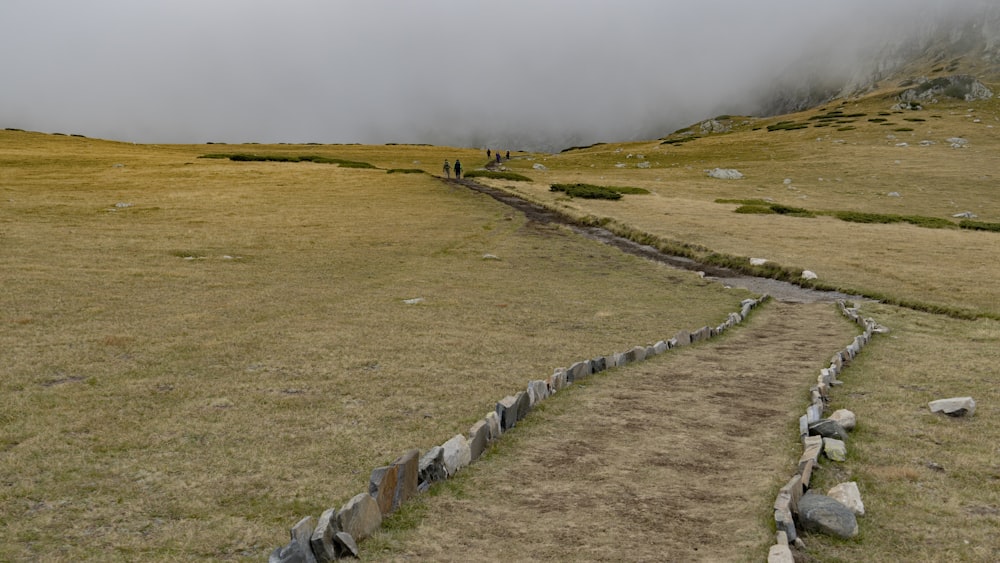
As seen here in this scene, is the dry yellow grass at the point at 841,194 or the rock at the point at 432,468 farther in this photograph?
the dry yellow grass at the point at 841,194

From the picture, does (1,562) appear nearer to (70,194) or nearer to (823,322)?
(823,322)

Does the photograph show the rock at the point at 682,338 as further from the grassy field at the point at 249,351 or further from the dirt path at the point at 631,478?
the dirt path at the point at 631,478

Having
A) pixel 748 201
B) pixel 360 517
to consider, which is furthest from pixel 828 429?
pixel 748 201

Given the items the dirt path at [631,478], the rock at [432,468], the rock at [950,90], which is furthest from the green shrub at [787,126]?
the rock at [432,468]

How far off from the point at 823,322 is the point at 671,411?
47.7 ft

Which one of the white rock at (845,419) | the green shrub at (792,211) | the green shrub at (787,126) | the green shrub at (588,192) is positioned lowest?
the white rock at (845,419)

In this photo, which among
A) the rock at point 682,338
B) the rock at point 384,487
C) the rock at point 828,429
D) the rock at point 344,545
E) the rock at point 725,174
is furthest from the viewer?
the rock at point 725,174

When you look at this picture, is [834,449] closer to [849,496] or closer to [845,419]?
[845,419]

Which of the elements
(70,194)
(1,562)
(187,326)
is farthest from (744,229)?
(70,194)

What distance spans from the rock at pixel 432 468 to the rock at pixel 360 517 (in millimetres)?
1270

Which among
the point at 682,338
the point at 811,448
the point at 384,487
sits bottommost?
the point at 682,338

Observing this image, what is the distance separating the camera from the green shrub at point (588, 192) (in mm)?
71688

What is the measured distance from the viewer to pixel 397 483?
8656mm

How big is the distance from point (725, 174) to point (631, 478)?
3619 inches
